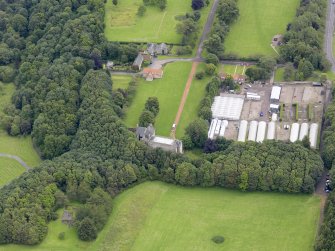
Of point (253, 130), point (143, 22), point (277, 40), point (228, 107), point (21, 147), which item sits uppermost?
point (277, 40)

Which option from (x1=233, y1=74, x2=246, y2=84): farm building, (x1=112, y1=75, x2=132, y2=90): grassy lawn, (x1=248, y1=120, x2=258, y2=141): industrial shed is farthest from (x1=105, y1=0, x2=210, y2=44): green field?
(x1=248, y1=120, x2=258, y2=141): industrial shed

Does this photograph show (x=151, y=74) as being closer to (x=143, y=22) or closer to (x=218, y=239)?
(x=143, y=22)

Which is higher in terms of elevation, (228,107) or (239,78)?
(239,78)

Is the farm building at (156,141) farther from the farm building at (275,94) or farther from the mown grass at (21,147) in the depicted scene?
the farm building at (275,94)

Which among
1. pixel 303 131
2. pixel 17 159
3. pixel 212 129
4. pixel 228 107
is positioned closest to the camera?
pixel 303 131

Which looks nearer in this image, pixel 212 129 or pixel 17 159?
pixel 212 129

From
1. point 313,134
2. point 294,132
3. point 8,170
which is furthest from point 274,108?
point 8,170

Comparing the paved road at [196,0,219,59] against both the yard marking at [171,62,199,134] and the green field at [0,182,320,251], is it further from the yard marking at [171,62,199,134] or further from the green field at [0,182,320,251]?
the green field at [0,182,320,251]
